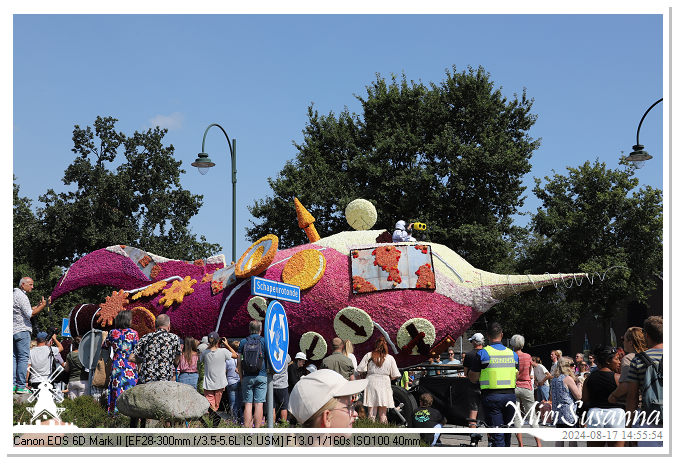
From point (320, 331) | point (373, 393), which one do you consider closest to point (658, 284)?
point (320, 331)

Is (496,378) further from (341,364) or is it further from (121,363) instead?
(121,363)

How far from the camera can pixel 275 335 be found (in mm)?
7805

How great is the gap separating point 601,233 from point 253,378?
21.8 metres

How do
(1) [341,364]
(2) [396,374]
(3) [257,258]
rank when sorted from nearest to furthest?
(1) [341,364]
(2) [396,374]
(3) [257,258]

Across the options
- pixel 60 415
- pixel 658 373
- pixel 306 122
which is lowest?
pixel 60 415

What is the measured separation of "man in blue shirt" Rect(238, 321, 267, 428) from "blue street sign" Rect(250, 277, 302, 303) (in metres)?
1.98

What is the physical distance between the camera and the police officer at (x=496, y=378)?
8.73 meters

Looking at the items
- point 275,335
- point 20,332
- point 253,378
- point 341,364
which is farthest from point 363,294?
point 275,335

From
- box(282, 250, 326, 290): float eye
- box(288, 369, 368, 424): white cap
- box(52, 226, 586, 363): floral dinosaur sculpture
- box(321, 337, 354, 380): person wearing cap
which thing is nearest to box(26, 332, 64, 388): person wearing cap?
box(321, 337, 354, 380): person wearing cap

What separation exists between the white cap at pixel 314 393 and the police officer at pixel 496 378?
14.8ft

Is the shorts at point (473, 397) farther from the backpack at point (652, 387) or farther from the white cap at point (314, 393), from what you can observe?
the white cap at point (314, 393)
